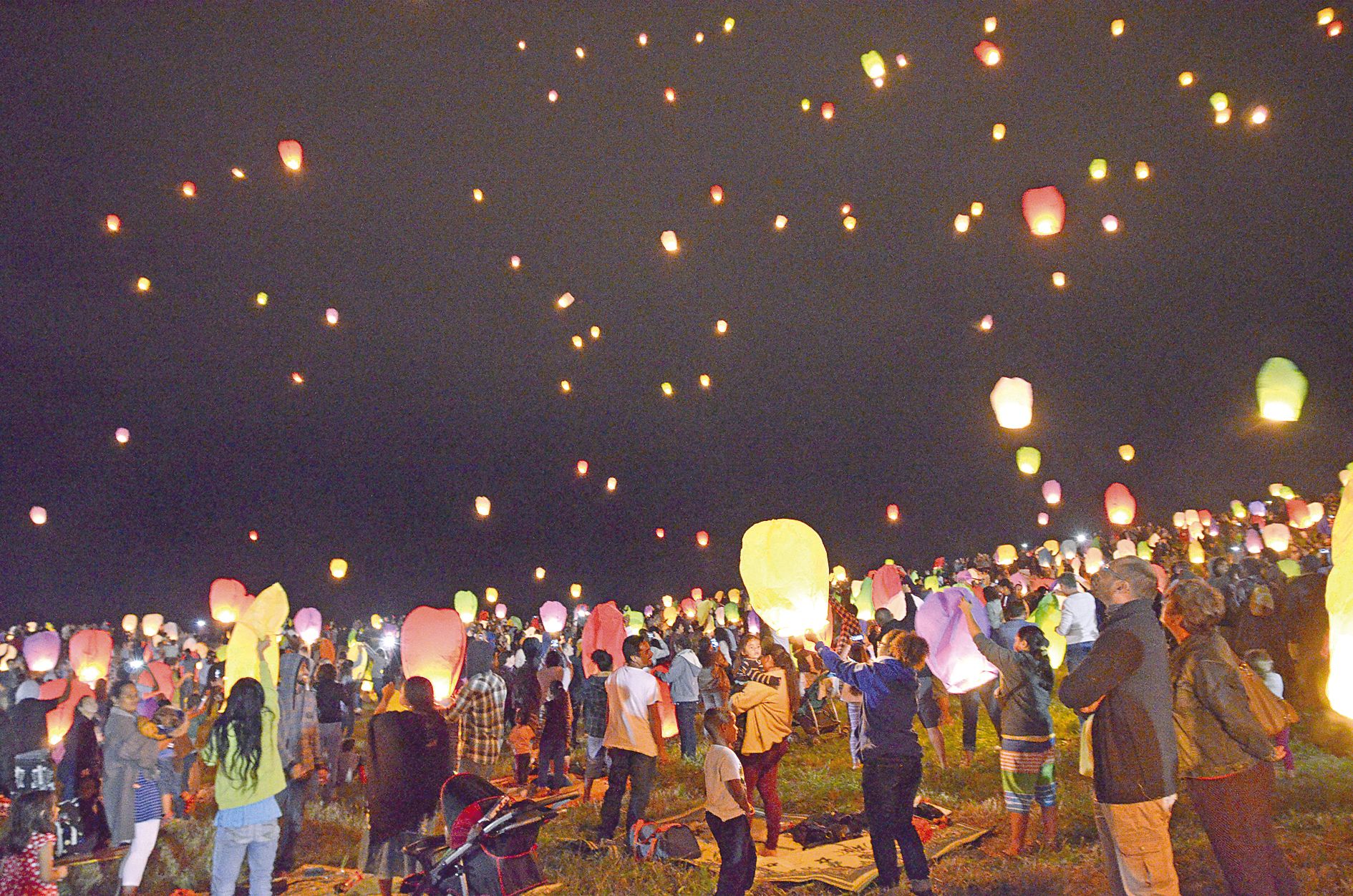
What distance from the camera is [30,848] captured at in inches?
189

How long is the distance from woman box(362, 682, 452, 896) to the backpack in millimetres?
1673

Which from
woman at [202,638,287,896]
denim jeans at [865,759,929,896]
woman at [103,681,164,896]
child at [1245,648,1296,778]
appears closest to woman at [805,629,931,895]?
denim jeans at [865,759,929,896]

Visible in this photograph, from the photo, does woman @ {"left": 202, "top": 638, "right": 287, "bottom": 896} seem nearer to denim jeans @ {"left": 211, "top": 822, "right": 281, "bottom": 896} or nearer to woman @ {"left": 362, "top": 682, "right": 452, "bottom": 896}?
denim jeans @ {"left": 211, "top": 822, "right": 281, "bottom": 896}

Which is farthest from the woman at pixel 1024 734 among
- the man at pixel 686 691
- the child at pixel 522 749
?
the child at pixel 522 749

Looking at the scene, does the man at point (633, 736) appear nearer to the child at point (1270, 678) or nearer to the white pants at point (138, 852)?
the white pants at point (138, 852)

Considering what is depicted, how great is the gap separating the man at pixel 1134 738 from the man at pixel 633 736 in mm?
3126

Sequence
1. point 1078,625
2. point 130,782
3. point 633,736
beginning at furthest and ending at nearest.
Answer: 1. point 1078,625
2. point 633,736
3. point 130,782

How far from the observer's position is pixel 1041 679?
5.11m

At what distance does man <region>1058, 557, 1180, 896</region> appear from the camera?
3322 millimetres

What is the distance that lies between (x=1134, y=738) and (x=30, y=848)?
582 centimetres

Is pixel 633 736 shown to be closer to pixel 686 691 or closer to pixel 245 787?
pixel 245 787

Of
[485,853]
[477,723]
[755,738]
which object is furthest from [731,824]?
[477,723]

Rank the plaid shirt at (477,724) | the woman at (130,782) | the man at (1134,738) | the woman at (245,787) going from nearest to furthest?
1. the man at (1134,738)
2. the woman at (245,787)
3. the woman at (130,782)
4. the plaid shirt at (477,724)

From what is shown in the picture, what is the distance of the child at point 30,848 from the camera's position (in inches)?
185
